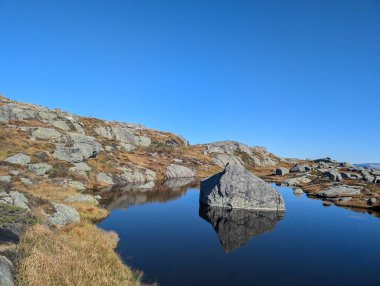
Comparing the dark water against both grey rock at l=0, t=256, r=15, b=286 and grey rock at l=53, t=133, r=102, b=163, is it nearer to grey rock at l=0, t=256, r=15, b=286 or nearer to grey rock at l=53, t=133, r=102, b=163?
grey rock at l=0, t=256, r=15, b=286

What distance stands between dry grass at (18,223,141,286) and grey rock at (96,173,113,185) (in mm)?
52859

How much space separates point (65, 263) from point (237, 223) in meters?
30.3

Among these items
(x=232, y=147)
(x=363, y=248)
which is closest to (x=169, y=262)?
(x=363, y=248)

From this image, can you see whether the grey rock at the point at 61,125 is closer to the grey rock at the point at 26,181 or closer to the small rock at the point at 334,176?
the grey rock at the point at 26,181

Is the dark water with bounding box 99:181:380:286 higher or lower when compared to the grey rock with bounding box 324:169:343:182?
lower

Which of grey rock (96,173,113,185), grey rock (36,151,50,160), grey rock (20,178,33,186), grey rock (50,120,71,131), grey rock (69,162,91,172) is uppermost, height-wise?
grey rock (50,120,71,131)

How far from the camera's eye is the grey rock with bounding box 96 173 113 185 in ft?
256

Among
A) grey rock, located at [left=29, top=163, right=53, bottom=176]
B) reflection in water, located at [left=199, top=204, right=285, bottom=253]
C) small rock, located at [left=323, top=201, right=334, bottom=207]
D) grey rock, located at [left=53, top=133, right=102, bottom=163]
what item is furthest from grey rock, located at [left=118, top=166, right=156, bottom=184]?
small rock, located at [left=323, top=201, right=334, bottom=207]

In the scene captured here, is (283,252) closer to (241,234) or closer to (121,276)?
(241,234)

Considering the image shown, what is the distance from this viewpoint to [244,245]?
3419 centimetres

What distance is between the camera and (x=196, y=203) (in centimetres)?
6234

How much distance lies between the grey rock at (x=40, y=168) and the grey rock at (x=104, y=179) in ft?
43.7

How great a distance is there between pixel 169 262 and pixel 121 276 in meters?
8.52

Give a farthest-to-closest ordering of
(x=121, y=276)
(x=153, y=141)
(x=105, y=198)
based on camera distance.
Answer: (x=153, y=141) → (x=105, y=198) → (x=121, y=276)
